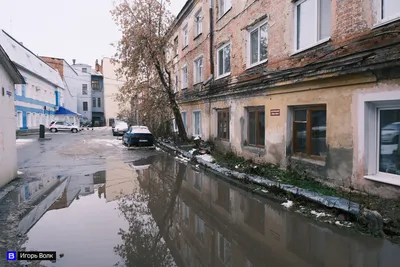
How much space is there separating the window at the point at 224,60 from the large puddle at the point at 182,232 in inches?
267

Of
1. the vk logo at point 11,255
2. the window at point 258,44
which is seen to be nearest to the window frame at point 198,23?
the window at point 258,44

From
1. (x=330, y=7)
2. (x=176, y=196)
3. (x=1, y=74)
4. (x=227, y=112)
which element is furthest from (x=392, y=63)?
(x=1, y=74)

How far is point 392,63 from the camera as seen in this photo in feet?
16.3

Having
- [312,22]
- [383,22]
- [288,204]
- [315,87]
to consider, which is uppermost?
[312,22]

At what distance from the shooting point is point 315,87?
23.0 ft

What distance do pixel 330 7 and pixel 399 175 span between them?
13.9 ft

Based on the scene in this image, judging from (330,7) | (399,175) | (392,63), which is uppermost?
(330,7)

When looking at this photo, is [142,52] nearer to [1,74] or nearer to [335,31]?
[1,74]

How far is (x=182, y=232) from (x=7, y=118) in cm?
598

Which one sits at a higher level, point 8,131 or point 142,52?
point 142,52

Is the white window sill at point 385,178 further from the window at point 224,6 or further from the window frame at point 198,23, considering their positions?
the window frame at point 198,23

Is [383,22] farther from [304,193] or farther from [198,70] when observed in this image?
[198,70]

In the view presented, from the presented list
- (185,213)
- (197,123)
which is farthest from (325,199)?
(197,123)

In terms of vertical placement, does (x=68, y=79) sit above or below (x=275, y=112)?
above
